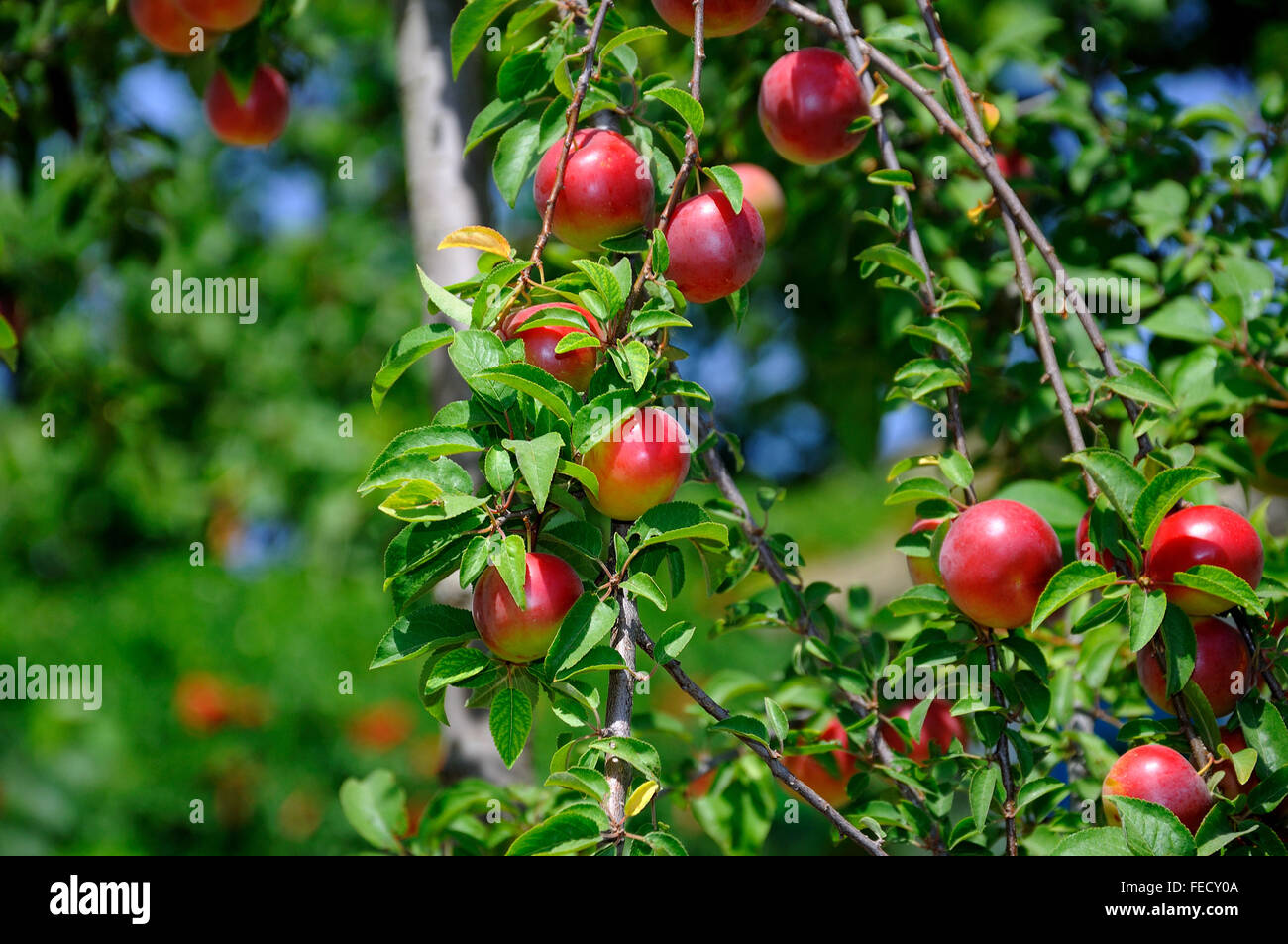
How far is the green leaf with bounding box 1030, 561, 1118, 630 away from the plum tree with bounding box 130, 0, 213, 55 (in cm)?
111

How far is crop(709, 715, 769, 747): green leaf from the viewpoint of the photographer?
715mm

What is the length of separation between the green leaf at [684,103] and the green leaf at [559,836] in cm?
47

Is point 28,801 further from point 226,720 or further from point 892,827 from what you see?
point 892,827

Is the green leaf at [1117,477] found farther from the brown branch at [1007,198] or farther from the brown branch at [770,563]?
the brown branch at [770,563]

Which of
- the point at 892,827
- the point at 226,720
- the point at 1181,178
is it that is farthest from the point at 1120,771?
the point at 226,720

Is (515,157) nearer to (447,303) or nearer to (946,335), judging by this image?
(447,303)

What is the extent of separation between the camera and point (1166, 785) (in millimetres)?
773

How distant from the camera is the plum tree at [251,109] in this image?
140cm

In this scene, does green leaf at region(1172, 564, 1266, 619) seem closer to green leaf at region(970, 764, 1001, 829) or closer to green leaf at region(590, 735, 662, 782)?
green leaf at region(970, 764, 1001, 829)

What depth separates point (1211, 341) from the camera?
109 cm

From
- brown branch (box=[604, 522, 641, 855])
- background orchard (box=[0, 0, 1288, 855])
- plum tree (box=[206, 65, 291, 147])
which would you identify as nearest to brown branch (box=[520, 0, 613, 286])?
background orchard (box=[0, 0, 1288, 855])

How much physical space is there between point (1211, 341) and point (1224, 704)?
0.42 metres

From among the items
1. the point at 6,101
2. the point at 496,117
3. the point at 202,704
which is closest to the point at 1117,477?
the point at 496,117

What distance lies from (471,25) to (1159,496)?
25.7 inches
